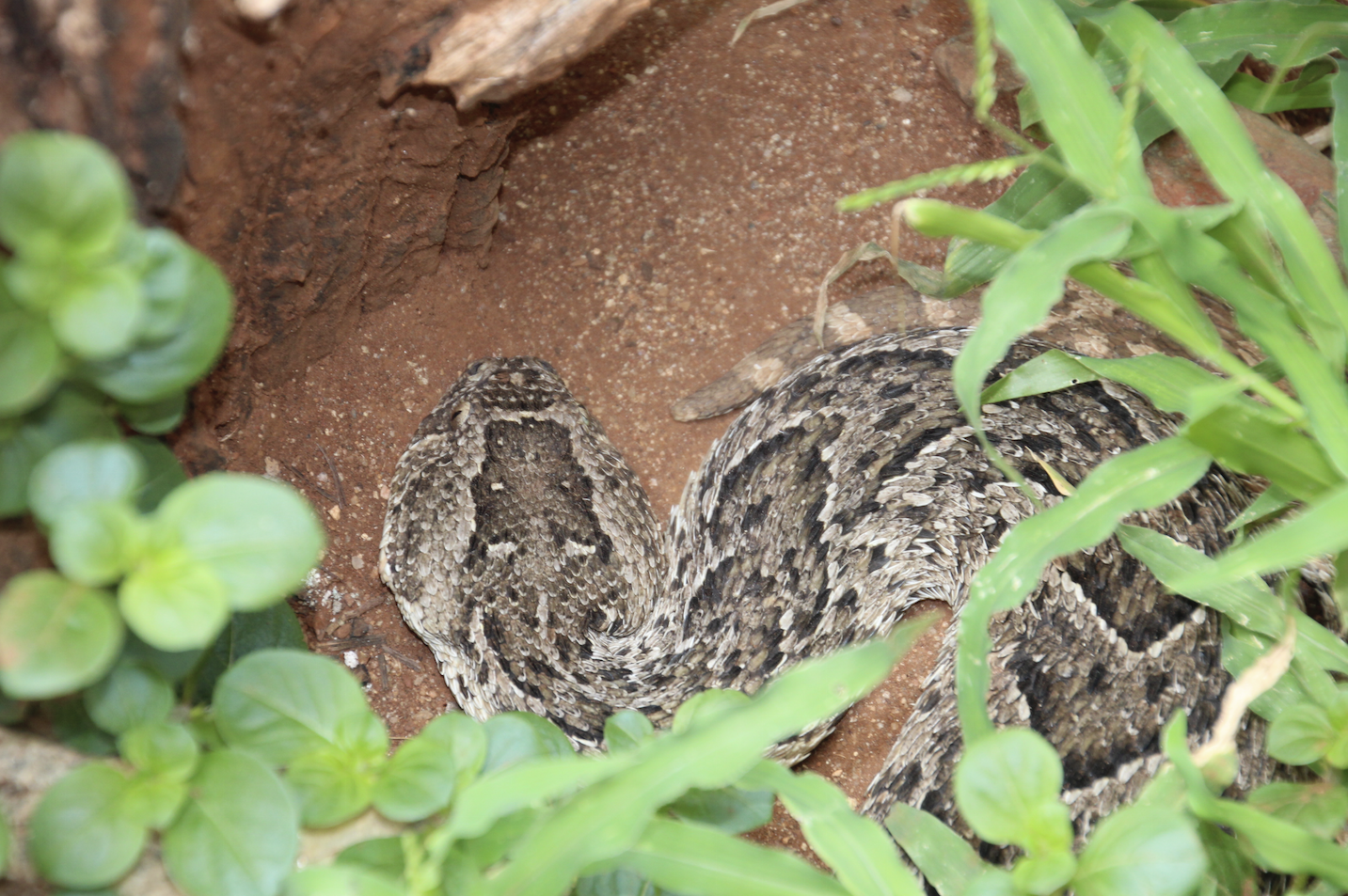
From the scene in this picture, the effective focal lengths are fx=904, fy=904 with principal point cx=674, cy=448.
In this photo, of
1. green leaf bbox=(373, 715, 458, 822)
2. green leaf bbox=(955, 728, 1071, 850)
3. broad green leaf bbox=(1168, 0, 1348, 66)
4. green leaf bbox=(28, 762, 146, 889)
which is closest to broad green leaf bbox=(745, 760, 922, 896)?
green leaf bbox=(955, 728, 1071, 850)

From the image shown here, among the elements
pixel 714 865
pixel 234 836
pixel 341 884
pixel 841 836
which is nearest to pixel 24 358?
pixel 234 836

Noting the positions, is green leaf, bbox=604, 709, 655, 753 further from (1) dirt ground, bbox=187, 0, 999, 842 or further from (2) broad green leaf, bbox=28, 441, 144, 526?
(1) dirt ground, bbox=187, 0, 999, 842

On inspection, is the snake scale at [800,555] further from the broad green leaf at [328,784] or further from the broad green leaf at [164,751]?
the broad green leaf at [164,751]

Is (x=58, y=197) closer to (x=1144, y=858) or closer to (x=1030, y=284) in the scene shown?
(x=1030, y=284)

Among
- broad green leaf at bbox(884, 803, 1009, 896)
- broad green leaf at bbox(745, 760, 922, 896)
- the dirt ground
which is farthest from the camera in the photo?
the dirt ground

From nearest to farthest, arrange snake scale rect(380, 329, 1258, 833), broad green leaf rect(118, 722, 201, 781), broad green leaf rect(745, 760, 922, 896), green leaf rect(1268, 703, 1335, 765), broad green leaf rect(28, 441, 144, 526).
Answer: broad green leaf rect(28, 441, 144, 526), broad green leaf rect(118, 722, 201, 781), broad green leaf rect(745, 760, 922, 896), green leaf rect(1268, 703, 1335, 765), snake scale rect(380, 329, 1258, 833)

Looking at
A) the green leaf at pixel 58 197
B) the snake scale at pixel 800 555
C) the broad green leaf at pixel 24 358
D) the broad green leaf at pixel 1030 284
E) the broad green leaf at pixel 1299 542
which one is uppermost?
the green leaf at pixel 58 197

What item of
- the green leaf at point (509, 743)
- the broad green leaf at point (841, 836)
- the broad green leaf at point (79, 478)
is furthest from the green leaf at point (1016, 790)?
the broad green leaf at point (79, 478)
